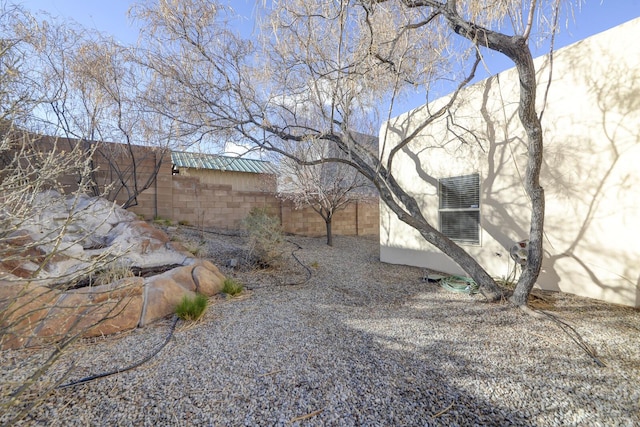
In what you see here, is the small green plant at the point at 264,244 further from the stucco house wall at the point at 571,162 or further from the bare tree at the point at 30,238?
the stucco house wall at the point at 571,162

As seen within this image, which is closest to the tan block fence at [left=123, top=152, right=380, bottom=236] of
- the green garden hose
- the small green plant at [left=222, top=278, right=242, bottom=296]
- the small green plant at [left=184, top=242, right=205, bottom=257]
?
the small green plant at [left=184, top=242, right=205, bottom=257]

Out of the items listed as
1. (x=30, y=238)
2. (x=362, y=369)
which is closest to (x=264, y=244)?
(x=30, y=238)

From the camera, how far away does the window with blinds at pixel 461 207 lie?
4.91 m

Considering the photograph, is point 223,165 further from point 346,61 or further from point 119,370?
point 119,370

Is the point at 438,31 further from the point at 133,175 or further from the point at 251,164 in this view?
the point at 251,164

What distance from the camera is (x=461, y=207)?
5.08 m

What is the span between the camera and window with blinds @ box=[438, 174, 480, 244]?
4906mm

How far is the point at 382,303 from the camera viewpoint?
3.75 metres

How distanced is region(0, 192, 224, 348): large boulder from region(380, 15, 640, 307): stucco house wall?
296cm

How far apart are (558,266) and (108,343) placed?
16.8ft

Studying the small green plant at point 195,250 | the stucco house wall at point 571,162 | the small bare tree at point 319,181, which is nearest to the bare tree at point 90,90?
the small green plant at point 195,250

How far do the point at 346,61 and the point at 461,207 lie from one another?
2986 millimetres

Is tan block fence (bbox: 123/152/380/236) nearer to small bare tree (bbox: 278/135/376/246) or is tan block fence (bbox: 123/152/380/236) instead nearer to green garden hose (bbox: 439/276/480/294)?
small bare tree (bbox: 278/135/376/246)

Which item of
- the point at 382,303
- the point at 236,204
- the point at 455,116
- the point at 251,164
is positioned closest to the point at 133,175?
the point at 236,204
